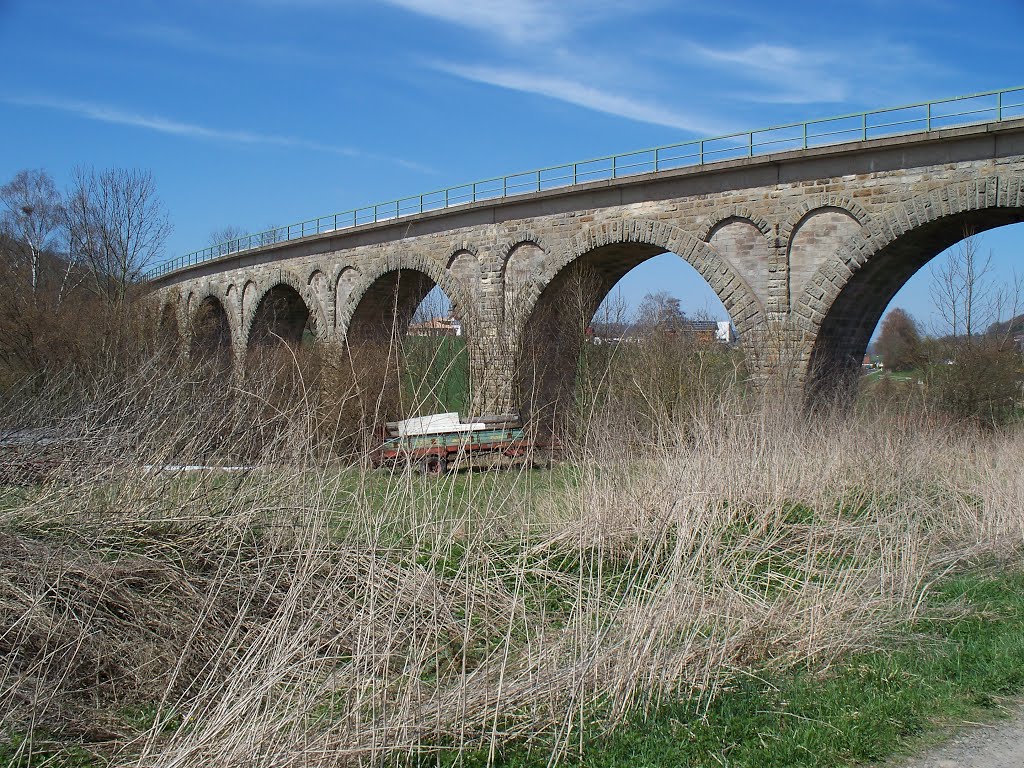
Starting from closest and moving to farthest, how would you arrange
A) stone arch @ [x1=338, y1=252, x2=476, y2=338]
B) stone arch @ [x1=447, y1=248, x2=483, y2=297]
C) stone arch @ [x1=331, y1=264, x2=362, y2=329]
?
stone arch @ [x1=447, y1=248, x2=483, y2=297], stone arch @ [x1=338, y1=252, x2=476, y2=338], stone arch @ [x1=331, y1=264, x2=362, y2=329]

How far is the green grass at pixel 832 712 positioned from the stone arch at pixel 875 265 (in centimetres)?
974

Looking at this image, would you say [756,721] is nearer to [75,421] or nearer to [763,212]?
[75,421]

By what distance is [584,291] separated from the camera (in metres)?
19.9

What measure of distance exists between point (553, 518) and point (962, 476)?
4.82 metres

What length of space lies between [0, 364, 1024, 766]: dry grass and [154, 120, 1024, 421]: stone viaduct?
10.2ft

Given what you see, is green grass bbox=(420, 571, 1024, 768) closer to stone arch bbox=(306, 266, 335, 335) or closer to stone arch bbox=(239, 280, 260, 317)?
stone arch bbox=(306, 266, 335, 335)

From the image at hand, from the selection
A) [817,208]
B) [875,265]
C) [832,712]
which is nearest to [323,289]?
[817,208]

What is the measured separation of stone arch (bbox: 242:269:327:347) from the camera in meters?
30.1

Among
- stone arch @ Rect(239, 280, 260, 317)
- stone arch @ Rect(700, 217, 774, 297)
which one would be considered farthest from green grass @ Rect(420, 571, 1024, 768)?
stone arch @ Rect(239, 280, 260, 317)

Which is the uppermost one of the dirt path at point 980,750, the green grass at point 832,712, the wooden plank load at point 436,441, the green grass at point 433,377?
the green grass at point 433,377

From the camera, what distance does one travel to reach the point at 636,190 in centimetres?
1789

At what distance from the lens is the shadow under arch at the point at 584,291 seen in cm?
1631

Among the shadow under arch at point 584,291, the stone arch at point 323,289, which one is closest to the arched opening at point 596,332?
the shadow under arch at point 584,291

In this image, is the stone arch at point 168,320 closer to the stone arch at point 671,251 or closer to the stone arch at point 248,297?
the stone arch at point 671,251
